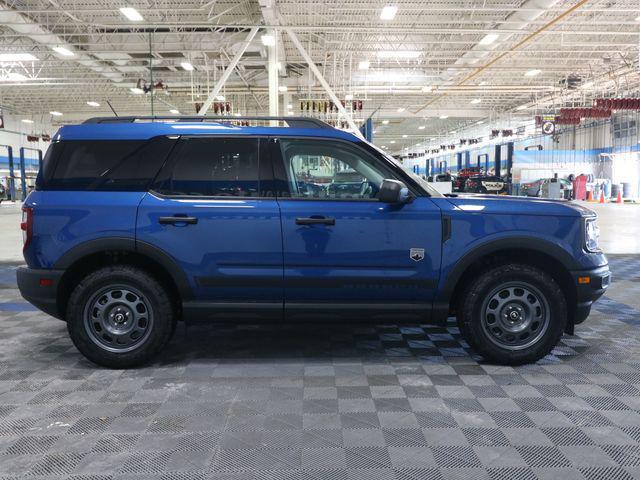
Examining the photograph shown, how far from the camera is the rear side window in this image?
11.9 ft

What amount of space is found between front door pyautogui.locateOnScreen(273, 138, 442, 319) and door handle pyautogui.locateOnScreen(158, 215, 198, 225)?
63 cm

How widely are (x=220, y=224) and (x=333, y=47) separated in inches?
654

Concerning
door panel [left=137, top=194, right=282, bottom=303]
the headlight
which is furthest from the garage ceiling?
the headlight

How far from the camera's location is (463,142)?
40719 mm

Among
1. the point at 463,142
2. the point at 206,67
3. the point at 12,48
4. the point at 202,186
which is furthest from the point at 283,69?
the point at 463,142

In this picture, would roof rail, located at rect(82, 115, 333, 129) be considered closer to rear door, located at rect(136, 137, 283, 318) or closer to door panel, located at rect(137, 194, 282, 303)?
rear door, located at rect(136, 137, 283, 318)

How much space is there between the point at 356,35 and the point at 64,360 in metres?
15.6

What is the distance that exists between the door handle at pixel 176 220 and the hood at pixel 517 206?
1863mm

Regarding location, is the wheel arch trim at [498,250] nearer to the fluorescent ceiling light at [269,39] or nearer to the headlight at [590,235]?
the headlight at [590,235]

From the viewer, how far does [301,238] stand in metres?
3.58

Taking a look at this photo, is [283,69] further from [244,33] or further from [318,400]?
[318,400]

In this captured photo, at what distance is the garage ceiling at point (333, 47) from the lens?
1430 centimetres

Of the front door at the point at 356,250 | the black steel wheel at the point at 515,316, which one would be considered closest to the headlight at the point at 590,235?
the black steel wheel at the point at 515,316

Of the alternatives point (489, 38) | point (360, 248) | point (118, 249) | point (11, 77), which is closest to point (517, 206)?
point (360, 248)
